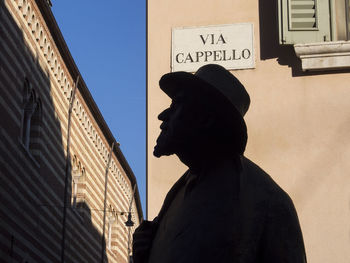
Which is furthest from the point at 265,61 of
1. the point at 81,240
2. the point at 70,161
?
the point at 81,240

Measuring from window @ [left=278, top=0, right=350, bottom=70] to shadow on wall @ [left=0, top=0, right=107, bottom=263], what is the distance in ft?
29.7

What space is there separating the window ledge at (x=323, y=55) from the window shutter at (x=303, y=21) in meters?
0.18

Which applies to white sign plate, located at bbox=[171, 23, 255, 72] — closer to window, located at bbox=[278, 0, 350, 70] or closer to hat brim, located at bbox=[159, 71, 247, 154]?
window, located at bbox=[278, 0, 350, 70]

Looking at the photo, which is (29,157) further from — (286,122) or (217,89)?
(217,89)

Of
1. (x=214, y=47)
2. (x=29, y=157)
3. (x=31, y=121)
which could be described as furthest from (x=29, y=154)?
(x=214, y=47)

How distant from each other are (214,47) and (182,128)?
6181 mm

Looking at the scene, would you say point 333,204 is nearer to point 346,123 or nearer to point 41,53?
point 346,123

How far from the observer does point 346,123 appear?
7.74 metres

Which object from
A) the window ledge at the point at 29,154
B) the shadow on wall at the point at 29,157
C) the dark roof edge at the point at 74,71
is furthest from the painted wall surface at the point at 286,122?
the dark roof edge at the point at 74,71

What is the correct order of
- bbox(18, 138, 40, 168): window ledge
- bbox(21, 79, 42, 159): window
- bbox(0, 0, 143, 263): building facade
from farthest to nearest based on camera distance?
bbox(21, 79, 42, 159): window → bbox(18, 138, 40, 168): window ledge → bbox(0, 0, 143, 263): building facade

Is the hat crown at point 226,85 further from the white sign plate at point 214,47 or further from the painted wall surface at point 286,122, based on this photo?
the white sign plate at point 214,47

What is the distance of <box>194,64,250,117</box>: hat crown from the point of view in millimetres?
2066

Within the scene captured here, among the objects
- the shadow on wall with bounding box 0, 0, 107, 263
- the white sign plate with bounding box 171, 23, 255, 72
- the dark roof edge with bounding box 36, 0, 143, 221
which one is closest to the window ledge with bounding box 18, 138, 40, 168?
the shadow on wall with bounding box 0, 0, 107, 263

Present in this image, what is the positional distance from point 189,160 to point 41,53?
59.5 feet
